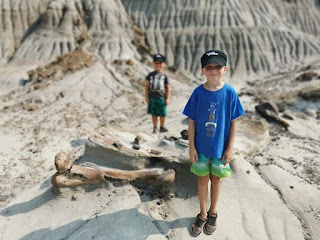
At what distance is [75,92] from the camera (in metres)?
9.13

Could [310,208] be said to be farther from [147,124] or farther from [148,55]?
[148,55]

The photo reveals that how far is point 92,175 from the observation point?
3336 mm

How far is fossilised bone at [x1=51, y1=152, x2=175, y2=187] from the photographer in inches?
128

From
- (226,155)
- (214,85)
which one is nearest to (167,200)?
(226,155)

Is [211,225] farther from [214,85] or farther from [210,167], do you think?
[214,85]

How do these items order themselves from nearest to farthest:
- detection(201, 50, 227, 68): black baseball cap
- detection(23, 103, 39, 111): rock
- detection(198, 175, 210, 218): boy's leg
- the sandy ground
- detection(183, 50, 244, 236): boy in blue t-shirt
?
detection(201, 50, 227, 68): black baseball cap
detection(183, 50, 244, 236): boy in blue t-shirt
detection(198, 175, 210, 218): boy's leg
the sandy ground
detection(23, 103, 39, 111): rock

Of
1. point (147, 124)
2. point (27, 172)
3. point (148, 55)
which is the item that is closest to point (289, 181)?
point (147, 124)

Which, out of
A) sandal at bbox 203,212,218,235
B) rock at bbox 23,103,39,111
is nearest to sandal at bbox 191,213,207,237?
sandal at bbox 203,212,218,235

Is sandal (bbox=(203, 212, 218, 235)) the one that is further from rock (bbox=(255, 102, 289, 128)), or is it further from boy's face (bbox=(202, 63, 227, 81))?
rock (bbox=(255, 102, 289, 128))

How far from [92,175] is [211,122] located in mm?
1723

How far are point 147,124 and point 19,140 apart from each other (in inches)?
117

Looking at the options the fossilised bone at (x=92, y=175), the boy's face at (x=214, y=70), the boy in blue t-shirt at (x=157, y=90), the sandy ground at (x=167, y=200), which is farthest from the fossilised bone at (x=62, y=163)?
the boy in blue t-shirt at (x=157, y=90)

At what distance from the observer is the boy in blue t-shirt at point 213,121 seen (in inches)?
97.7

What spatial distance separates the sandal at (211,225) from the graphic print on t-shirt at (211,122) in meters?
0.95
